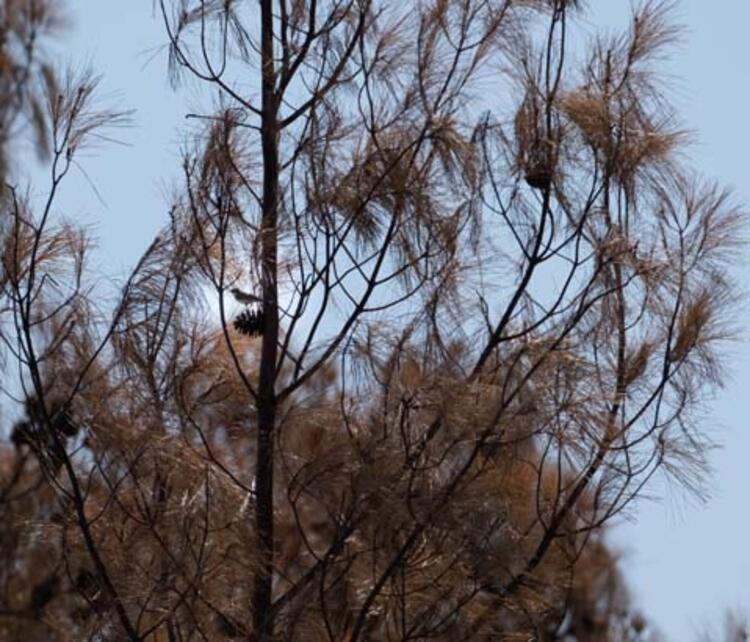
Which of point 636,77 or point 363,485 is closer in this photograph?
point 363,485

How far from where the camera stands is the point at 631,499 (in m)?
3.52

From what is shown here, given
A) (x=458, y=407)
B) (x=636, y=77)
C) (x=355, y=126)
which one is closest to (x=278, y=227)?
(x=355, y=126)

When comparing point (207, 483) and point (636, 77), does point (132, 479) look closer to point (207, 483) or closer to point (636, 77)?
point (207, 483)

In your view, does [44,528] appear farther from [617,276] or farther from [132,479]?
[617,276]

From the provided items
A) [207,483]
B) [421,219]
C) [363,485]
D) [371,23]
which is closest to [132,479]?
[207,483]

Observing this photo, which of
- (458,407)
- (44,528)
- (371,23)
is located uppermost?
(371,23)

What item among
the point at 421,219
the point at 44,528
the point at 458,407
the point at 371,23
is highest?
the point at 371,23

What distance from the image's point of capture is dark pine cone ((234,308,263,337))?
343 centimetres

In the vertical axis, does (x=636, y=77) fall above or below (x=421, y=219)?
above

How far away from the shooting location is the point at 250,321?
3.43 m

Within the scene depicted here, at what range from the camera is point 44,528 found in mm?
3455

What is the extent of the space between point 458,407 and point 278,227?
1.44 feet

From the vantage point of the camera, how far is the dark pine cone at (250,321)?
11.3 ft

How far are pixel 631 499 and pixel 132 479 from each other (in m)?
0.83
